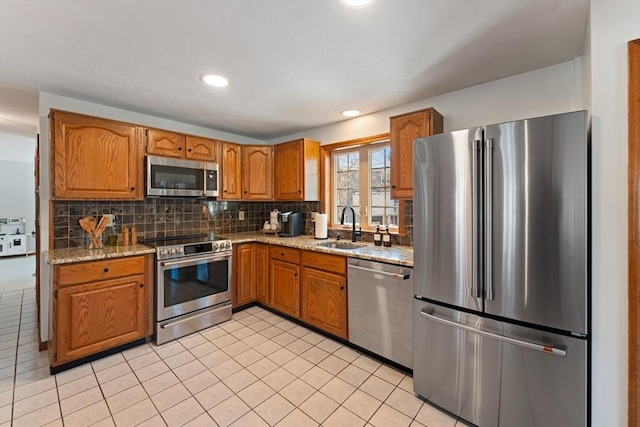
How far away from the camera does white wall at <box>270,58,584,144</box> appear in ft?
6.42

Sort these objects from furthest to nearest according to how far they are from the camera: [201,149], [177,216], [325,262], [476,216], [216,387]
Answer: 1. [177,216]
2. [201,149]
3. [325,262]
4. [216,387]
5. [476,216]

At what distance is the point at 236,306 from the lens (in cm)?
328

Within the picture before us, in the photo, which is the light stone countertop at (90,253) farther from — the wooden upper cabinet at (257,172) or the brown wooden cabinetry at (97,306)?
the wooden upper cabinet at (257,172)

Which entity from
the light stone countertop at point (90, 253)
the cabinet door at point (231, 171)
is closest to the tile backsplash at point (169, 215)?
the light stone countertop at point (90, 253)

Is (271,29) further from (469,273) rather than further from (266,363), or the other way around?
(266,363)

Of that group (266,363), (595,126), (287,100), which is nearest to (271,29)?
(287,100)

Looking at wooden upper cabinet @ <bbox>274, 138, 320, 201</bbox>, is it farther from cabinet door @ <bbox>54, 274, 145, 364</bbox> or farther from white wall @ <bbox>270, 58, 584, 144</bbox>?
cabinet door @ <bbox>54, 274, 145, 364</bbox>

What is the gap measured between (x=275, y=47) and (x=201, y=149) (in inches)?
73.0

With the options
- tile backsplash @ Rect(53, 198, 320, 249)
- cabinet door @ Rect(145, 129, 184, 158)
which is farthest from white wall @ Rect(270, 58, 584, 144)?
cabinet door @ Rect(145, 129, 184, 158)

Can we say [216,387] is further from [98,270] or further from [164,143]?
[164,143]

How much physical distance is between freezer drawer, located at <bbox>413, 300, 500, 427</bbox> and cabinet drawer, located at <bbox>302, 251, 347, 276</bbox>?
79 cm

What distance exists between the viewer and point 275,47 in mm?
1754

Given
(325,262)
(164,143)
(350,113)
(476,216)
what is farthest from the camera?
(350,113)

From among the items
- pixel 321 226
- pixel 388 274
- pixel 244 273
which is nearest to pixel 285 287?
pixel 244 273
